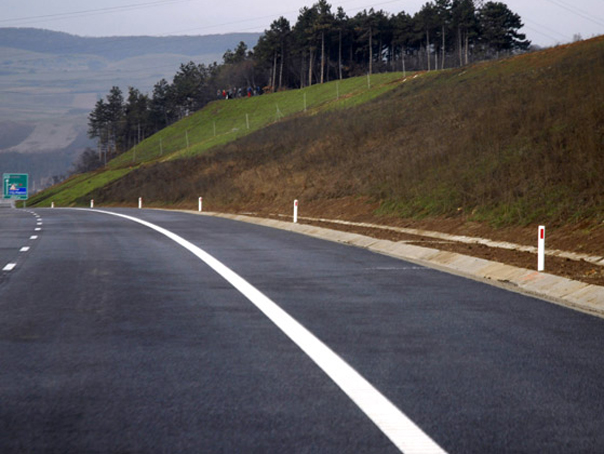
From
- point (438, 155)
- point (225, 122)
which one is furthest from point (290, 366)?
point (225, 122)

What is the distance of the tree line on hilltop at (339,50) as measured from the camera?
404 feet

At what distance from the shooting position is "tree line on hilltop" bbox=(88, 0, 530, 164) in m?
123

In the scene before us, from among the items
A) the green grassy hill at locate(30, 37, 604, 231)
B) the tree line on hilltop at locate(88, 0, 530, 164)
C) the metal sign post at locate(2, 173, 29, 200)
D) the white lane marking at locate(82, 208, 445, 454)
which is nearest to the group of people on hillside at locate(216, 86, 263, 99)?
the tree line on hilltop at locate(88, 0, 530, 164)

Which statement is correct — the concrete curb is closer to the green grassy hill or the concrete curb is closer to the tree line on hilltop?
the green grassy hill

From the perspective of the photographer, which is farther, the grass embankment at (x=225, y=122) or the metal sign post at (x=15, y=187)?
Answer: the metal sign post at (x=15, y=187)

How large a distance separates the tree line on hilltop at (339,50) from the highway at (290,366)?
111047mm

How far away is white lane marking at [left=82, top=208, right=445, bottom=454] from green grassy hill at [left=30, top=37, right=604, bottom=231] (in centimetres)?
1384

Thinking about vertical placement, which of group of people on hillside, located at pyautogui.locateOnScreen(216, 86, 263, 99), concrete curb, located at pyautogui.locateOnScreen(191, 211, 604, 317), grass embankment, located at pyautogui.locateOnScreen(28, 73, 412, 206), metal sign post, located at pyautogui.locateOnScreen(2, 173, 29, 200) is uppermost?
group of people on hillside, located at pyautogui.locateOnScreen(216, 86, 263, 99)

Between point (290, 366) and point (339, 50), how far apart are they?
458 ft

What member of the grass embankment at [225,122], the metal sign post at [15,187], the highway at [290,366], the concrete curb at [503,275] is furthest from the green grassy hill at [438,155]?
the metal sign post at [15,187]

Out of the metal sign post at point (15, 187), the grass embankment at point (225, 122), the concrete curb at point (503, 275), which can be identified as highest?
the grass embankment at point (225, 122)

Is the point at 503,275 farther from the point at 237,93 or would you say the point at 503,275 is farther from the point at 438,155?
the point at 237,93

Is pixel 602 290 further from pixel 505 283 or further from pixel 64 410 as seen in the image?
pixel 64 410

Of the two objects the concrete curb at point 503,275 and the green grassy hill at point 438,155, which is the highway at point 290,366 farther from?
the green grassy hill at point 438,155
